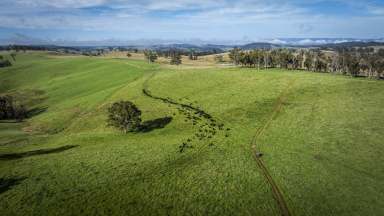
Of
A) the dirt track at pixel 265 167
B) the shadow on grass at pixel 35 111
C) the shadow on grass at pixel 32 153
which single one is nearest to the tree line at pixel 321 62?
the dirt track at pixel 265 167

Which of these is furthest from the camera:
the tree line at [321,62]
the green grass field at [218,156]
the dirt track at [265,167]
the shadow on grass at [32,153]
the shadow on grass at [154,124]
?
the tree line at [321,62]

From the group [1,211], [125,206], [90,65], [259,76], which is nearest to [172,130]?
[125,206]

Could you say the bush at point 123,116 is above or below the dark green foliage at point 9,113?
above

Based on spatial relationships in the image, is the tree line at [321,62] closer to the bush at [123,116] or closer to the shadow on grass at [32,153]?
the bush at [123,116]

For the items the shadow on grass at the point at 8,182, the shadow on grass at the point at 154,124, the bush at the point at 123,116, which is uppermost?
the bush at the point at 123,116

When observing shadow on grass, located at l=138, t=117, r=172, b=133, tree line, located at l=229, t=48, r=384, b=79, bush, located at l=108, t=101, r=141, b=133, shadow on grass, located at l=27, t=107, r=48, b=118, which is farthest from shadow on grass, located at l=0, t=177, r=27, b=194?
tree line, located at l=229, t=48, r=384, b=79

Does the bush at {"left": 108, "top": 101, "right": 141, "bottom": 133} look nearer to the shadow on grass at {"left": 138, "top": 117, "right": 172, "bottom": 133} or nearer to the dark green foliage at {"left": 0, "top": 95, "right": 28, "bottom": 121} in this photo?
the shadow on grass at {"left": 138, "top": 117, "right": 172, "bottom": 133}

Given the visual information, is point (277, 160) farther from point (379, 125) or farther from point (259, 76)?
point (259, 76)
